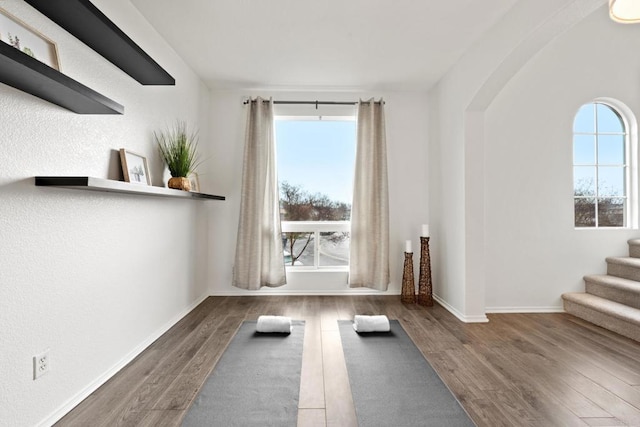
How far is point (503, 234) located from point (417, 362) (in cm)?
196

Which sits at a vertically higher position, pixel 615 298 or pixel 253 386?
pixel 615 298

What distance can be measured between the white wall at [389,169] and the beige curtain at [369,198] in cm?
21

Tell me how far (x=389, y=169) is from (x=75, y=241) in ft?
11.2

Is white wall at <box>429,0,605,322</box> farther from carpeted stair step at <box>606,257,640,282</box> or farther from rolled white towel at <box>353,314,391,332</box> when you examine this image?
carpeted stair step at <box>606,257,640,282</box>

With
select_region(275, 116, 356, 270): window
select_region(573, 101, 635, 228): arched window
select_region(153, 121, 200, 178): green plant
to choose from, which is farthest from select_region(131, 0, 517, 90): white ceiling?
select_region(573, 101, 635, 228): arched window

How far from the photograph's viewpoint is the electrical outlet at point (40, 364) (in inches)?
65.1

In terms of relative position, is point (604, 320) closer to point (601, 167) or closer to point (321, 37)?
point (601, 167)

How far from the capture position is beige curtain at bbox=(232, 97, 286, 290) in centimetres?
416

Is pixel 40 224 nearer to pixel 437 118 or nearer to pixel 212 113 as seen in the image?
pixel 212 113

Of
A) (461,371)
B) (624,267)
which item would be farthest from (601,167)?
(461,371)

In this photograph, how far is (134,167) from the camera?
2498 millimetres

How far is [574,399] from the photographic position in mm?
1983

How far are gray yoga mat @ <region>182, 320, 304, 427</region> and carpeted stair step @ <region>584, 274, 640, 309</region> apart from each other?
302 cm

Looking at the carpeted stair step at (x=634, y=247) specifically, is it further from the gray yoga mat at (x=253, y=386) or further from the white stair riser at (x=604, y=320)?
the gray yoga mat at (x=253, y=386)
